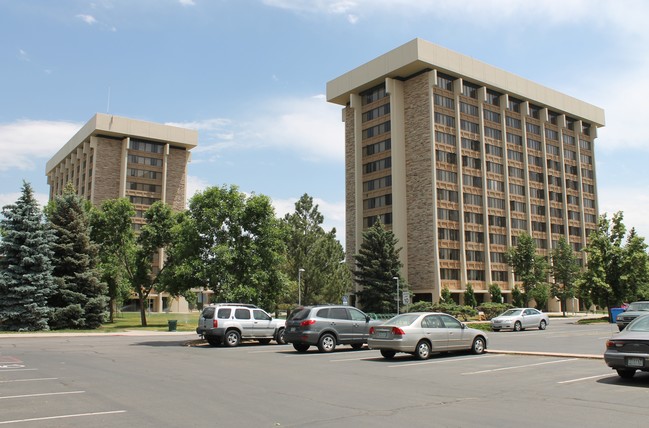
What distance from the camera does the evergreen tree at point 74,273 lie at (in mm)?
38188

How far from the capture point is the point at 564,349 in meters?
19.9

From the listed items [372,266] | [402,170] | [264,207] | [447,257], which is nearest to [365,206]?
[402,170]

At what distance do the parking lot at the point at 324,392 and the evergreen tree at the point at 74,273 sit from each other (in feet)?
71.6

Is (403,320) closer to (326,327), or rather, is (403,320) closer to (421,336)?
(421,336)

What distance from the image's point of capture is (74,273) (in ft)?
128

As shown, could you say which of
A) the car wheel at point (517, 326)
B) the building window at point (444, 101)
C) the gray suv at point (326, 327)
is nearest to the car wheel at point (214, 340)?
the gray suv at point (326, 327)

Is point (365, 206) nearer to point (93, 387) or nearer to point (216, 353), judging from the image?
point (216, 353)

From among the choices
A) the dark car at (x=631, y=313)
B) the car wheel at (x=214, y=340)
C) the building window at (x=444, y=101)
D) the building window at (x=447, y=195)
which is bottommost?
the car wheel at (x=214, y=340)

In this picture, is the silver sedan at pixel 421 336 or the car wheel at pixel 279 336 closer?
the silver sedan at pixel 421 336

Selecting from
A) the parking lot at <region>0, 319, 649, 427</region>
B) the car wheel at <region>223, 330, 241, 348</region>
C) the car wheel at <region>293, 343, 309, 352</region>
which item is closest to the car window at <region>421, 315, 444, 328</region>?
the parking lot at <region>0, 319, 649, 427</region>

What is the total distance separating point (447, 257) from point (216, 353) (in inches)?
1938

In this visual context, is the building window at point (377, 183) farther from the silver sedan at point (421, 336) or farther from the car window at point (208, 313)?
the silver sedan at point (421, 336)

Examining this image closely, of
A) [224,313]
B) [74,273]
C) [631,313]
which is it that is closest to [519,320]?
[631,313]

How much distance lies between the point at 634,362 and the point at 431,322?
6482 millimetres
